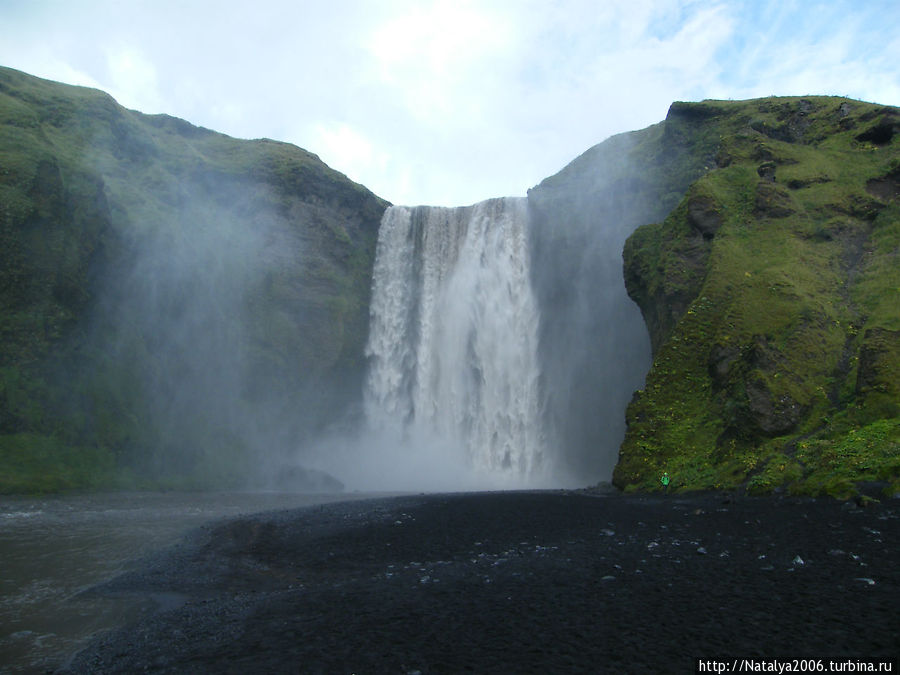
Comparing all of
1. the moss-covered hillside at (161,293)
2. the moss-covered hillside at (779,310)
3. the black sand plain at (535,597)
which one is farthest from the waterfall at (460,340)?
the black sand plain at (535,597)

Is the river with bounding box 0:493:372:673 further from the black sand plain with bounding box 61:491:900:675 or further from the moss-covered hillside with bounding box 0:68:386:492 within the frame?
the moss-covered hillside with bounding box 0:68:386:492

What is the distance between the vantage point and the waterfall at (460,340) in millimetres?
45469

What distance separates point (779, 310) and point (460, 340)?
27.7 m

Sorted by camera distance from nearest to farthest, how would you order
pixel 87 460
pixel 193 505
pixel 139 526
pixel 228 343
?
1. pixel 139 526
2. pixel 193 505
3. pixel 87 460
4. pixel 228 343

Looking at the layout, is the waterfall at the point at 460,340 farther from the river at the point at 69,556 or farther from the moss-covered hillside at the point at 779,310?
the river at the point at 69,556

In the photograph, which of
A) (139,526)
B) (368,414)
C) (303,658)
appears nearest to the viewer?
(303,658)

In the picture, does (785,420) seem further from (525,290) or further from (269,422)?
(269,422)

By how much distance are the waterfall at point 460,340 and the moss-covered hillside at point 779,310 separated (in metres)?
14.0

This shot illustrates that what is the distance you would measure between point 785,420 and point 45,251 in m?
39.7

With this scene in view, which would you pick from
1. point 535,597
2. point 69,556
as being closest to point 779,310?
point 535,597

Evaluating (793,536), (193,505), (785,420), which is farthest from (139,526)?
(785,420)

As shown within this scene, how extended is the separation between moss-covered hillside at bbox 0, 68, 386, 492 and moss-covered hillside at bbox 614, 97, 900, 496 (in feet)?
93.9

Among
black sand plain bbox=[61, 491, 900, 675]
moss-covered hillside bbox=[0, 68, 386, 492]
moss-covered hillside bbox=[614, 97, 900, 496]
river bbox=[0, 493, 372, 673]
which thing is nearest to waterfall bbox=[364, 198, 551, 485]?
moss-covered hillside bbox=[0, 68, 386, 492]

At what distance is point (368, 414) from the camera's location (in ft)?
169
